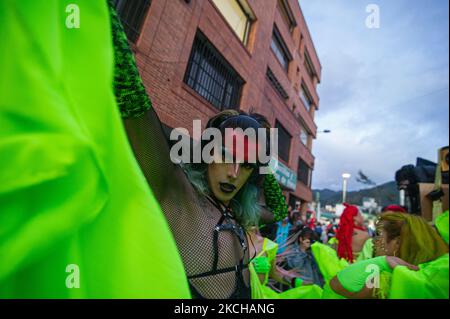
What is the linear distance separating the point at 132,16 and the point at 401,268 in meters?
4.01

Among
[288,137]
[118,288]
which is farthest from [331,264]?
[288,137]

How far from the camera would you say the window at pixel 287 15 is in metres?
10.6

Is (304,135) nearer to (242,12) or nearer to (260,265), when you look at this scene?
(242,12)

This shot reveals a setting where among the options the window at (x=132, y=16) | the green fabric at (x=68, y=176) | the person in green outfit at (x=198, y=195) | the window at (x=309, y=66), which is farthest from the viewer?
the window at (x=309, y=66)

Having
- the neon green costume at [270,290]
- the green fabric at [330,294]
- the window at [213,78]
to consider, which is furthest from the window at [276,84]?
the green fabric at [330,294]

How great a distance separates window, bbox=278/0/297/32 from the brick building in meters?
0.04

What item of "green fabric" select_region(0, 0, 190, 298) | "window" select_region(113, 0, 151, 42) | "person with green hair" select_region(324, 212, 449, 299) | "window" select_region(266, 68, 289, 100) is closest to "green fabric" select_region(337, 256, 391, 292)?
"person with green hair" select_region(324, 212, 449, 299)

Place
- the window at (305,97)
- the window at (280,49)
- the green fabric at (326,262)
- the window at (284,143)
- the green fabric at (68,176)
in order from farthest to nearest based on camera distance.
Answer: the window at (305,97), the window at (284,143), the window at (280,49), the green fabric at (326,262), the green fabric at (68,176)

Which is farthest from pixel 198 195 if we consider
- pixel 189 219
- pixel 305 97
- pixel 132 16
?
pixel 305 97

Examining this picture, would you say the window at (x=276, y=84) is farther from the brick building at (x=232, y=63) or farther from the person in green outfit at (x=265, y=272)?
the person in green outfit at (x=265, y=272)

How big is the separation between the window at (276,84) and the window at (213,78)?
4.84 metres

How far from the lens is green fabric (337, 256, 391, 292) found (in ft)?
3.16

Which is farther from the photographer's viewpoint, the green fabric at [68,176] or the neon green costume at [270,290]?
the neon green costume at [270,290]

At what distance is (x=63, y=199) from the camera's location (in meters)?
0.35
